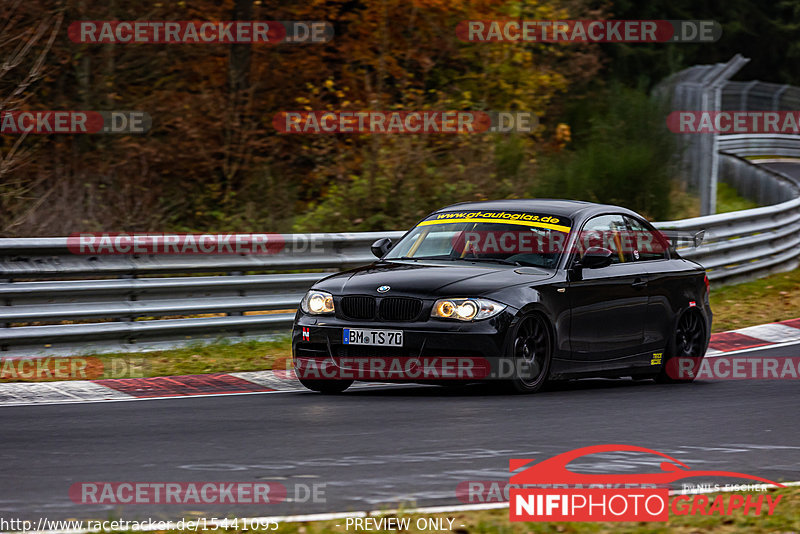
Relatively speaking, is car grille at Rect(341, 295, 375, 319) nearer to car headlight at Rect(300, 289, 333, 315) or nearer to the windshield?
car headlight at Rect(300, 289, 333, 315)

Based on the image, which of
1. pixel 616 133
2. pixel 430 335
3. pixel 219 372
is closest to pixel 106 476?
pixel 430 335

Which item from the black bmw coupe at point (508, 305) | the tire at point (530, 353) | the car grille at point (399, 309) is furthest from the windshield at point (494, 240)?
the car grille at point (399, 309)

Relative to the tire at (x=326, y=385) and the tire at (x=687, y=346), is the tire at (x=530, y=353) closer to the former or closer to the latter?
the tire at (x=326, y=385)

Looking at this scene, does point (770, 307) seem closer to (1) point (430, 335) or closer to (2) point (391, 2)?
(1) point (430, 335)

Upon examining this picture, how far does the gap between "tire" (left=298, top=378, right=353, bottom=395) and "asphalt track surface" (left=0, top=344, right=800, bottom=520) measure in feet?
0.35

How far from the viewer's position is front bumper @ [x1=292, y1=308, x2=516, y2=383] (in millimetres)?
9453

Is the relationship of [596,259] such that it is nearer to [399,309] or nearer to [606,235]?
[606,235]

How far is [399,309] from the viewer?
31.6ft

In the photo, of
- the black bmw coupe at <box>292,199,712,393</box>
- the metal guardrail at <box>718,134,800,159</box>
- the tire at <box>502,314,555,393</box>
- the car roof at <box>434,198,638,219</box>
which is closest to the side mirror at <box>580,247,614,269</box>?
the black bmw coupe at <box>292,199,712,393</box>

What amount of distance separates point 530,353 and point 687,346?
2.55 m

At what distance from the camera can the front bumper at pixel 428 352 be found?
9.45 metres

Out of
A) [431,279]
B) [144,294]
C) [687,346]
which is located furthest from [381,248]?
[687,346]

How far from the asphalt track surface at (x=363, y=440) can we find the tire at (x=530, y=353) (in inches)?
5.3

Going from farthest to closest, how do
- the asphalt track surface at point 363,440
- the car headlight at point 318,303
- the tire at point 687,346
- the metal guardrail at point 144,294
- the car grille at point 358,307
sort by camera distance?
1. the tire at point 687,346
2. the metal guardrail at point 144,294
3. the car headlight at point 318,303
4. the car grille at point 358,307
5. the asphalt track surface at point 363,440
